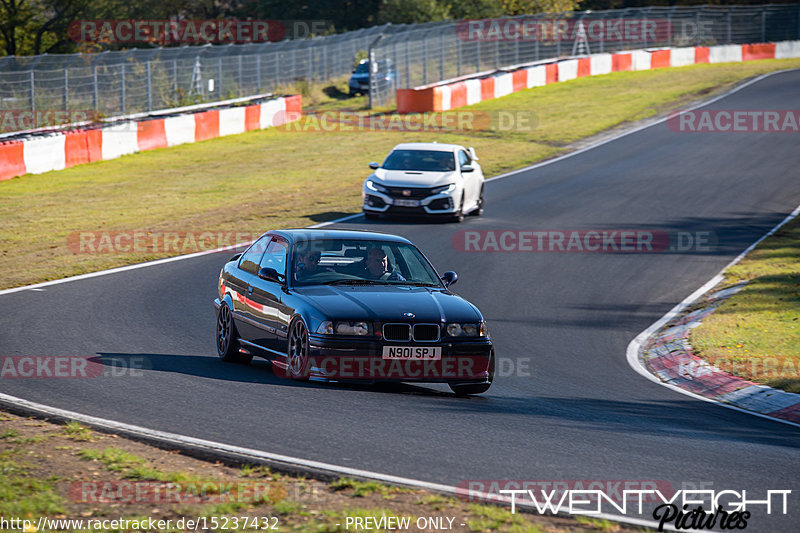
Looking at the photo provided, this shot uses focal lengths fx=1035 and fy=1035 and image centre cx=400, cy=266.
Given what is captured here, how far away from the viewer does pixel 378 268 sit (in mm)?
10531

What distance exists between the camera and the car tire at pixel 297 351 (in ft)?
31.2

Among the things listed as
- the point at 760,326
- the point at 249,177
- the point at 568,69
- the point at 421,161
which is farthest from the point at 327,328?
the point at 568,69

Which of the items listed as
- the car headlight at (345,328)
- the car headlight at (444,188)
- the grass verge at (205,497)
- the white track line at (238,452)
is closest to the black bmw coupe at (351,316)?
the car headlight at (345,328)

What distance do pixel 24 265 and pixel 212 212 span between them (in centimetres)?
652

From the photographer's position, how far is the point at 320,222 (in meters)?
21.8

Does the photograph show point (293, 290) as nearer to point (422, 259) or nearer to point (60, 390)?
point (422, 259)

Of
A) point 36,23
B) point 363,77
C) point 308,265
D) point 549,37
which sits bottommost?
point 308,265

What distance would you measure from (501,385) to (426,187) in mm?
11488

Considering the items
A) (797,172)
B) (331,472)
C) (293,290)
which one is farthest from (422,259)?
(797,172)

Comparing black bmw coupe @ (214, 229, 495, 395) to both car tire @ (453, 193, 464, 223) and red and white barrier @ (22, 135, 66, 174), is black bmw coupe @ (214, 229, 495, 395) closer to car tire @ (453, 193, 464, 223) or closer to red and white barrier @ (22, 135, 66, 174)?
car tire @ (453, 193, 464, 223)

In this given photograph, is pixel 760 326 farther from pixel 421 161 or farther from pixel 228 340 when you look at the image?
pixel 421 161

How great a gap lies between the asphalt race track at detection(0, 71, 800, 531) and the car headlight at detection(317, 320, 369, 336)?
552 mm

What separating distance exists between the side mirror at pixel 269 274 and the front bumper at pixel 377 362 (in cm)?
112

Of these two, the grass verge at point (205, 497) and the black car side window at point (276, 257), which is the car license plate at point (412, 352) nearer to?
the black car side window at point (276, 257)
